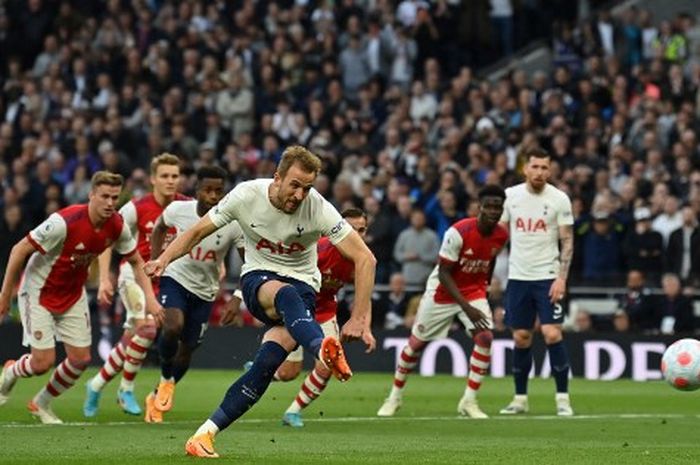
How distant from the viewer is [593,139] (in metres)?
29.0

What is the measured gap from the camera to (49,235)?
55.6 ft

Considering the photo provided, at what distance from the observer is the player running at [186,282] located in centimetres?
1784

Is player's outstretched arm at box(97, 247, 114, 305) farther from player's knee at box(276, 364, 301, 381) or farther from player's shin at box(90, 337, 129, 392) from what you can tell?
player's knee at box(276, 364, 301, 381)

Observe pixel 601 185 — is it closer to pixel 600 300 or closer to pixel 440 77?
pixel 600 300

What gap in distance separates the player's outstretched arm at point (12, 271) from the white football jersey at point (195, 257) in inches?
68.0

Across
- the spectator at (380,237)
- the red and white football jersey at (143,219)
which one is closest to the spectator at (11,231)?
the spectator at (380,237)

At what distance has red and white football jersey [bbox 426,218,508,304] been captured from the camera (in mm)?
19547

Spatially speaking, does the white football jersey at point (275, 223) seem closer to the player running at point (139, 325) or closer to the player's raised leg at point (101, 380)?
the player running at point (139, 325)

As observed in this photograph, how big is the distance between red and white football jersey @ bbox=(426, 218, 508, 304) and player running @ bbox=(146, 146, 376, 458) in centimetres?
549

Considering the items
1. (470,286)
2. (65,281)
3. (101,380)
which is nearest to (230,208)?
(65,281)

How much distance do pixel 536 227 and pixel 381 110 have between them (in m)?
13.1

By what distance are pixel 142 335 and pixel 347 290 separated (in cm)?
1019

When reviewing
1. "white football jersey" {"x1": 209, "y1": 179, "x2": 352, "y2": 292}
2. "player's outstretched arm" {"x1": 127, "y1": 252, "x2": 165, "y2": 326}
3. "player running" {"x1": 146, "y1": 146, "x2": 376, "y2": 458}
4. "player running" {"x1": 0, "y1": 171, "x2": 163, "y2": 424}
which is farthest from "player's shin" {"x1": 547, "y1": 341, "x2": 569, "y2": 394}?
"white football jersey" {"x1": 209, "y1": 179, "x2": 352, "y2": 292}

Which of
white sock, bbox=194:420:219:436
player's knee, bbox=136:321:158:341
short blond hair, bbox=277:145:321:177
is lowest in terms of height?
white sock, bbox=194:420:219:436
